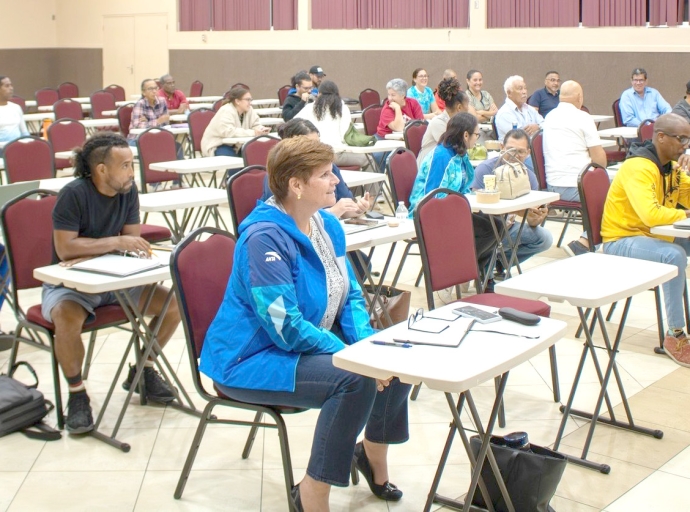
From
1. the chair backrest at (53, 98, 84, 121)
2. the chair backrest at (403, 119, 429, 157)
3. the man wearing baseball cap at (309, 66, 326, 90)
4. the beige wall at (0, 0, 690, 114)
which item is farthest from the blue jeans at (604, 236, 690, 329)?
the chair backrest at (53, 98, 84, 121)

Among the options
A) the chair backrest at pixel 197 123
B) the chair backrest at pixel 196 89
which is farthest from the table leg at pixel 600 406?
the chair backrest at pixel 196 89

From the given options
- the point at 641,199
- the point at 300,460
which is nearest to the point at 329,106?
the point at 641,199

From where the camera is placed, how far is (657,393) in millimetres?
4254

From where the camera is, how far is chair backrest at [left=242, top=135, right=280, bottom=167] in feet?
21.5

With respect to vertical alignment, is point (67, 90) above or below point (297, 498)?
above

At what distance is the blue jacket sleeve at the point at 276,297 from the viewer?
278 cm

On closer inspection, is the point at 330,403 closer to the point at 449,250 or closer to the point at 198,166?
the point at 449,250

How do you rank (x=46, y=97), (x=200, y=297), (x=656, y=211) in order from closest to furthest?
(x=200, y=297) < (x=656, y=211) < (x=46, y=97)

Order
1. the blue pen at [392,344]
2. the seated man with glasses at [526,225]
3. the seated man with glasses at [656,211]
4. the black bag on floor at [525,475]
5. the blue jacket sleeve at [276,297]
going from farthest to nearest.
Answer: the seated man with glasses at [526,225] → the seated man with glasses at [656,211] → the black bag on floor at [525,475] → the blue jacket sleeve at [276,297] → the blue pen at [392,344]

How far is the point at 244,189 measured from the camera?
497cm

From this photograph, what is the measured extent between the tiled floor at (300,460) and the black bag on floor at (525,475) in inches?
9.9

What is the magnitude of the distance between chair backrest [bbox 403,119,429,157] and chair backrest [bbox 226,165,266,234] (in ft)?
9.41

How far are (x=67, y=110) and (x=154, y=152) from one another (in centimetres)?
428

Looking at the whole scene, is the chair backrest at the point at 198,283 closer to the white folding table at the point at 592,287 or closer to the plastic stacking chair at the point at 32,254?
the plastic stacking chair at the point at 32,254
